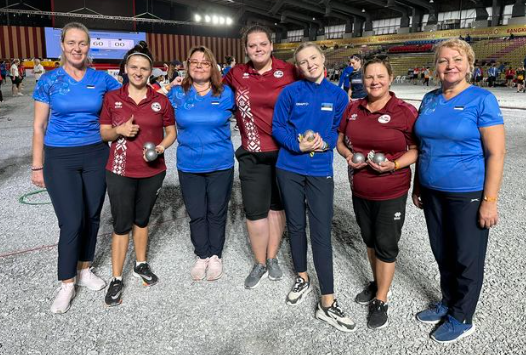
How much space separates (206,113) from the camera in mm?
2932

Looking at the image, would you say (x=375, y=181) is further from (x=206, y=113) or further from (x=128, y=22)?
(x=128, y=22)

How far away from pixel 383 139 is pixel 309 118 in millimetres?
472

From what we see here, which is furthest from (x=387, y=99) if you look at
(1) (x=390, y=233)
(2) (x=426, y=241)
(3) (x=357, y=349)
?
(2) (x=426, y=241)

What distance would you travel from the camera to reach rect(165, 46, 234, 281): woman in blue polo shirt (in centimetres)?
294

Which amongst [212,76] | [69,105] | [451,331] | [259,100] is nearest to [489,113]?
[451,331]

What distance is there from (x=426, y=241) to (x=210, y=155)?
2.27m

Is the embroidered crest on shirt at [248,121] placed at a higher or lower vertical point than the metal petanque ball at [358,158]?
higher

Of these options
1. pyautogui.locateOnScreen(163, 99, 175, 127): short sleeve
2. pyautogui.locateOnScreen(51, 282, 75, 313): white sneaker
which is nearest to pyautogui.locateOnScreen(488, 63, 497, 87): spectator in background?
pyautogui.locateOnScreen(163, 99, 175, 127): short sleeve

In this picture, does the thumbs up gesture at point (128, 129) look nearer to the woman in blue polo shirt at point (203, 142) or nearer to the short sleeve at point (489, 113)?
the woman in blue polo shirt at point (203, 142)

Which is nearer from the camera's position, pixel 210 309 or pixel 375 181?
pixel 375 181

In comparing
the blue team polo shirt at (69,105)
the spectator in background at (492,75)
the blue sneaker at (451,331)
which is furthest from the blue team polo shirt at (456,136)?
the spectator in background at (492,75)

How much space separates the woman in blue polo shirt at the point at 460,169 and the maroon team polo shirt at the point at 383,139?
9 centimetres

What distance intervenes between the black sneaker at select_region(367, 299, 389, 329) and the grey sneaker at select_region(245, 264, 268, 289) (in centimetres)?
88

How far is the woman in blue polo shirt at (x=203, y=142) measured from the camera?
9.64 ft
